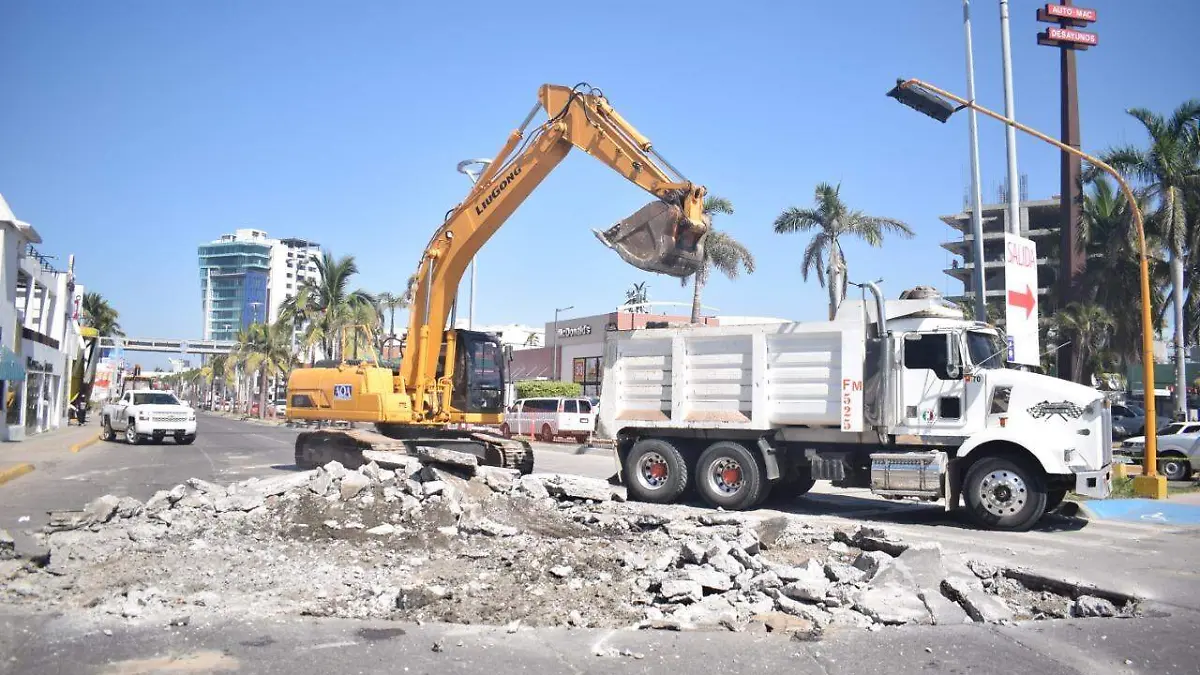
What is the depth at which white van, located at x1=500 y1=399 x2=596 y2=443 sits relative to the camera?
34531 mm

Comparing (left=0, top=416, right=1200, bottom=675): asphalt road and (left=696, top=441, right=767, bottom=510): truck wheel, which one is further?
(left=696, top=441, right=767, bottom=510): truck wheel

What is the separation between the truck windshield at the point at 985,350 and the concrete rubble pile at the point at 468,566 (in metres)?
3.72

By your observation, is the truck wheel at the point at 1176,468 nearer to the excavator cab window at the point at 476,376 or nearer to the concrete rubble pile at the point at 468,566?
the concrete rubble pile at the point at 468,566

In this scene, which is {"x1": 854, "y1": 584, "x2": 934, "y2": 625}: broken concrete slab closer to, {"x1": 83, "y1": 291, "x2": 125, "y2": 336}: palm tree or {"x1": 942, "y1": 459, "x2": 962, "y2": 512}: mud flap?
{"x1": 942, "y1": 459, "x2": 962, "y2": 512}: mud flap

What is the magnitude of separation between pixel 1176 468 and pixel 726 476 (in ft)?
46.7

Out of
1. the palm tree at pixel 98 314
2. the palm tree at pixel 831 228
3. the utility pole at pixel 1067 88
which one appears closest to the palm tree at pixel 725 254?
the palm tree at pixel 831 228

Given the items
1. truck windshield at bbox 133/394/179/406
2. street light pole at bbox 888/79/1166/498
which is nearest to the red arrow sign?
street light pole at bbox 888/79/1166/498

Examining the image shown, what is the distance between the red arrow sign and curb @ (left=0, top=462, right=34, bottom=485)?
19810 mm

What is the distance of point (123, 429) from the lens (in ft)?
101

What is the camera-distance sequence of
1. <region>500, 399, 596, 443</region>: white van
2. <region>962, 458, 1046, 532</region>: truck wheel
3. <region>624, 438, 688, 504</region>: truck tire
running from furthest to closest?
<region>500, 399, 596, 443</region>: white van
<region>624, 438, 688, 504</region>: truck tire
<region>962, 458, 1046, 532</region>: truck wheel

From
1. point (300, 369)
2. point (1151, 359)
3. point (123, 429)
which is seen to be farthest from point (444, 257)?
point (123, 429)

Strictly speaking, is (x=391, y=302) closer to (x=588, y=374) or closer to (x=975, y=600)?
(x=588, y=374)

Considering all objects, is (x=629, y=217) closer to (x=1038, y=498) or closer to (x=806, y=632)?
(x=1038, y=498)

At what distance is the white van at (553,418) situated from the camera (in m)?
34.5
